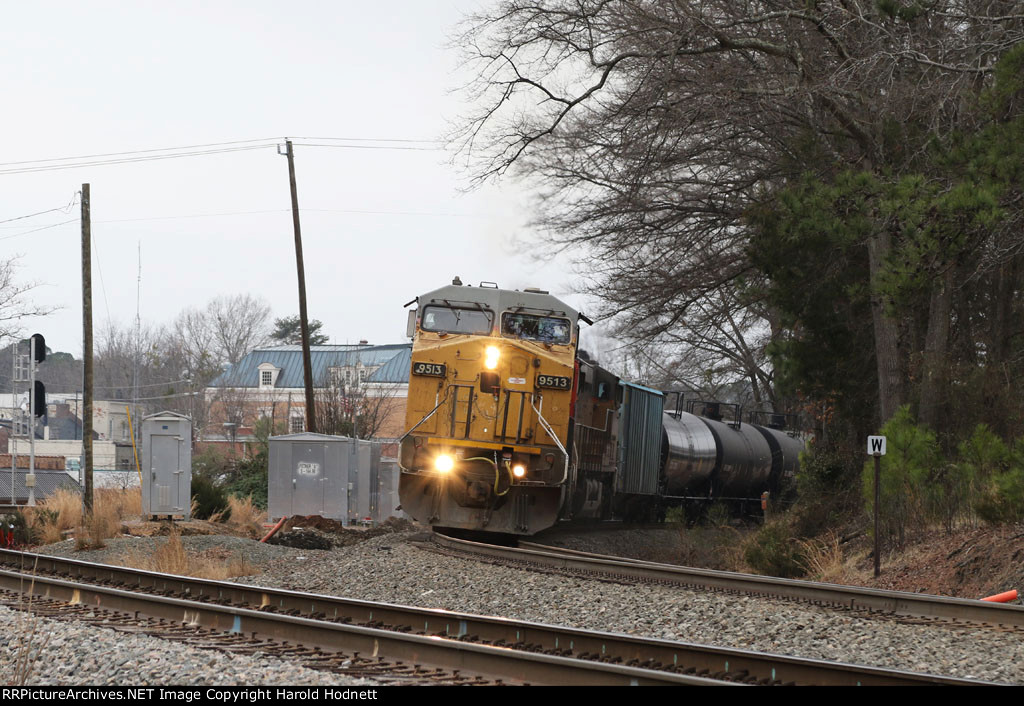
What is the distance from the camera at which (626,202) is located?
22.9 metres

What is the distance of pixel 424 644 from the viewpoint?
23.7 ft

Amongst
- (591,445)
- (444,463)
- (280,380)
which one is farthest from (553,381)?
(280,380)

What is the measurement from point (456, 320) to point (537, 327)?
128 centimetres

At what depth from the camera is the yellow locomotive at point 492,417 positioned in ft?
56.1

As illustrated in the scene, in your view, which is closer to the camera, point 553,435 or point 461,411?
point 553,435

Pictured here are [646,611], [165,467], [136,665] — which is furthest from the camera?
[165,467]

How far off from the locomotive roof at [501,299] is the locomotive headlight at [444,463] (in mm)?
2462

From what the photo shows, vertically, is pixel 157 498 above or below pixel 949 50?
below

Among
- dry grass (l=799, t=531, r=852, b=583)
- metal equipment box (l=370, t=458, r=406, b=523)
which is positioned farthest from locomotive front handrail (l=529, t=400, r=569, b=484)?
metal equipment box (l=370, t=458, r=406, b=523)

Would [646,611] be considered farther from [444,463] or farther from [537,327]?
[537,327]

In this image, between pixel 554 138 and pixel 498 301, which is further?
pixel 554 138
